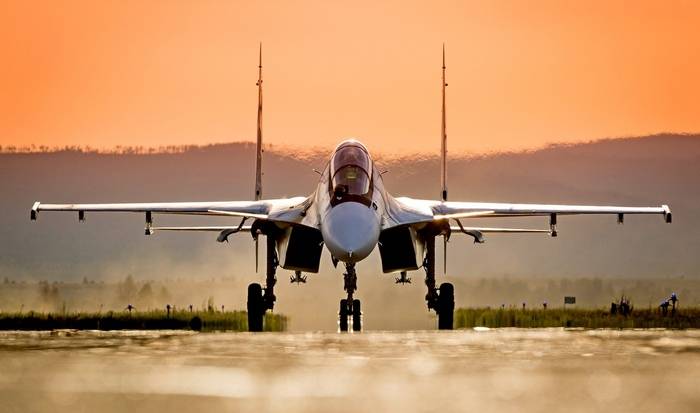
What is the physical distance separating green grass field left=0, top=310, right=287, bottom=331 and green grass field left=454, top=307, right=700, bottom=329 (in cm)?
487

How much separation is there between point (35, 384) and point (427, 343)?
8.07 meters

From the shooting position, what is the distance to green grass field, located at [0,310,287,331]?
32625mm

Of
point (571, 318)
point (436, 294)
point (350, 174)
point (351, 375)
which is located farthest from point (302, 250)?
point (351, 375)

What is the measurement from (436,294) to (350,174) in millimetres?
5221

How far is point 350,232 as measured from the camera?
28.7 metres

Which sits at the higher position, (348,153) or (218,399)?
(348,153)

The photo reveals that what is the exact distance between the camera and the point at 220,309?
38.4 m

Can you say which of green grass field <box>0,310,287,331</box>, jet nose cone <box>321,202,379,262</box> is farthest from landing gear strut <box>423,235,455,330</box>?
jet nose cone <box>321,202,379,262</box>

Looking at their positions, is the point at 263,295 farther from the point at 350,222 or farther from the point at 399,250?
the point at 350,222

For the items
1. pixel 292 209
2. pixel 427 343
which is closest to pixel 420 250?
pixel 292 209

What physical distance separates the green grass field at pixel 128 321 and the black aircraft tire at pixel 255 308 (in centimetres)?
Result: 50

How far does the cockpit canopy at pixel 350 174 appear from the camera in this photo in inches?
1180

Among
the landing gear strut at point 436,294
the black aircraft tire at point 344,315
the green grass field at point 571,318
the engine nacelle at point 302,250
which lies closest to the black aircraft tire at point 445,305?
the landing gear strut at point 436,294

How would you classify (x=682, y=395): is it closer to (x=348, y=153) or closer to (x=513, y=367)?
(x=513, y=367)
